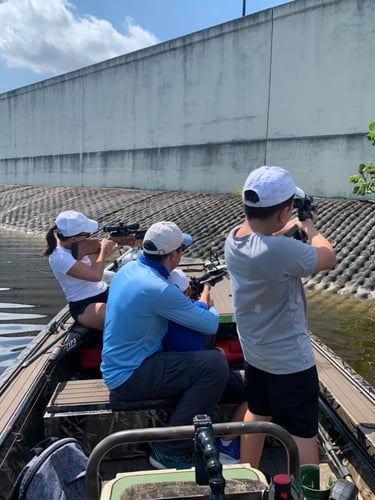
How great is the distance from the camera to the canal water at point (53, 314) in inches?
259

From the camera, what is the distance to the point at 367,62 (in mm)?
15000

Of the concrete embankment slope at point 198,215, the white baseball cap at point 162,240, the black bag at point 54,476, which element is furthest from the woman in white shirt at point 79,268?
the concrete embankment slope at point 198,215

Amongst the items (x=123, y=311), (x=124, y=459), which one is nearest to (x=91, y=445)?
(x=124, y=459)

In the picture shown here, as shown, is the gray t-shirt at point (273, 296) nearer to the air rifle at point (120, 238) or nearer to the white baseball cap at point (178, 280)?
the white baseball cap at point (178, 280)

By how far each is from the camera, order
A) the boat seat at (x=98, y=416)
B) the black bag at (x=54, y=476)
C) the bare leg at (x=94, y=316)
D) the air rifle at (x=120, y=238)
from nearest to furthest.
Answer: the black bag at (x=54, y=476) < the boat seat at (x=98, y=416) < the bare leg at (x=94, y=316) < the air rifle at (x=120, y=238)

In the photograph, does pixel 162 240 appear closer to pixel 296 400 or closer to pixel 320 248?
pixel 320 248

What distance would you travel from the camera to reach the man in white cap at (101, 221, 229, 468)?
265cm

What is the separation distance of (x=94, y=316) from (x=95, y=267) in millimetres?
392

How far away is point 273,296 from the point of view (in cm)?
220

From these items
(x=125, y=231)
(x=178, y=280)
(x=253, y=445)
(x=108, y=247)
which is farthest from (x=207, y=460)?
(x=125, y=231)

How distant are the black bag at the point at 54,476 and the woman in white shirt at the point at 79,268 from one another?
1.64 meters

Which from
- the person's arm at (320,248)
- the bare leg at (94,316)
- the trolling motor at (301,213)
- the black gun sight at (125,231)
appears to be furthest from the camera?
the black gun sight at (125,231)

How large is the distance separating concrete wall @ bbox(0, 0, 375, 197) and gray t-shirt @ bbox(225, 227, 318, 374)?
14.1 metres

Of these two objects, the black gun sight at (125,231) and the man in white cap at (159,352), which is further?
the black gun sight at (125,231)
